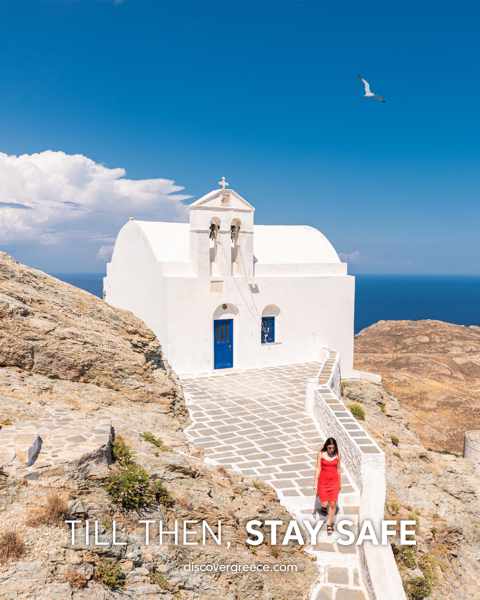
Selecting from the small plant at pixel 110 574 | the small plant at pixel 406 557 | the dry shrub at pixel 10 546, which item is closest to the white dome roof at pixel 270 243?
the small plant at pixel 406 557

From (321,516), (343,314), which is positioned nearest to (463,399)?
(343,314)

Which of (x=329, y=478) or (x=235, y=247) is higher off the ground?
(x=235, y=247)

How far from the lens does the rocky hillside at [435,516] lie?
7.45 meters

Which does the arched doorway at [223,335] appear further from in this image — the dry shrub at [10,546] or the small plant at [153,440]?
the dry shrub at [10,546]

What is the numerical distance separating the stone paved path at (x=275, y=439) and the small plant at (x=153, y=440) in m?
1.63

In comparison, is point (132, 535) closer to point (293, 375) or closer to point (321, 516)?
point (321, 516)

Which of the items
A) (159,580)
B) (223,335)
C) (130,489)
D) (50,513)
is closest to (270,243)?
(223,335)

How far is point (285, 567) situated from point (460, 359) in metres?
37.4

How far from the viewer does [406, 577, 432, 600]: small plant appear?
6797 mm

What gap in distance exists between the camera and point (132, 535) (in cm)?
495

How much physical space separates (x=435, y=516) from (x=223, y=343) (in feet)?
26.9

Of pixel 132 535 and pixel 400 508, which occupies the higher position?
pixel 132 535

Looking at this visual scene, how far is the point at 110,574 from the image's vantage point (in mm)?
4406

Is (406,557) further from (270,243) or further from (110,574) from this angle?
(270,243)
